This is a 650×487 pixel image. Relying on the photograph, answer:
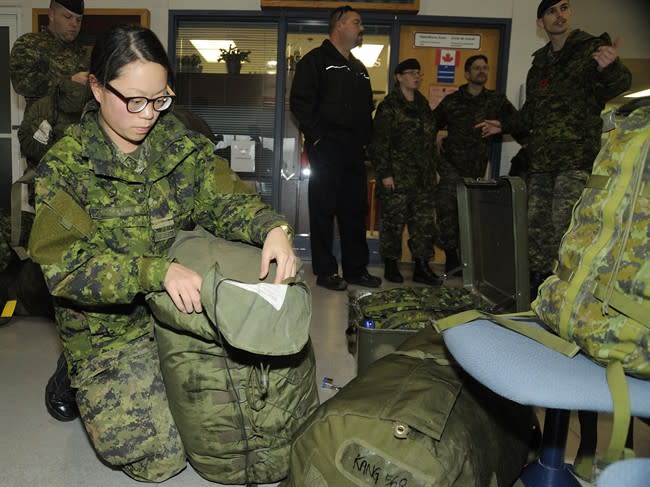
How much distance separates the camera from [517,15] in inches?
171

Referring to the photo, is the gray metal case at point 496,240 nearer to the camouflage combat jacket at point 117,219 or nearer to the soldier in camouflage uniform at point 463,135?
the camouflage combat jacket at point 117,219

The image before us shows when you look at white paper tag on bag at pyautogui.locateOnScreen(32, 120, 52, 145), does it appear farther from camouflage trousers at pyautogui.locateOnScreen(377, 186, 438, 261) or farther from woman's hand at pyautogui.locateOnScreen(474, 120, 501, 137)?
woman's hand at pyautogui.locateOnScreen(474, 120, 501, 137)

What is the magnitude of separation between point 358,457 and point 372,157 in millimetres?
3065

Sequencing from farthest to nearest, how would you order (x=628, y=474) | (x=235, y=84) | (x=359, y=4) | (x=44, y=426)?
(x=235, y=84)
(x=359, y=4)
(x=44, y=426)
(x=628, y=474)

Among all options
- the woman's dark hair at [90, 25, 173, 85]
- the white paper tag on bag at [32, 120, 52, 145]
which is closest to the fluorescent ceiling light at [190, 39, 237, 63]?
the white paper tag on bag at [32, 120, 52, 145]

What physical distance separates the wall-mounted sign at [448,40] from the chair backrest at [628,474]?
4.37 meters

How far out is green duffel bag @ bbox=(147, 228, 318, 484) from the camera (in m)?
1.23

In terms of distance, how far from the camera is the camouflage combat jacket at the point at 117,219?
1.26 m

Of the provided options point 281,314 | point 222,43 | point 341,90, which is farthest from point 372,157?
point 281,314

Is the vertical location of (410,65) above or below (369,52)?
below

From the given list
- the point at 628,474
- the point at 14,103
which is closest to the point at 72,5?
the point at 14,103

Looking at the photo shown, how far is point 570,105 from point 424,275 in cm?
151

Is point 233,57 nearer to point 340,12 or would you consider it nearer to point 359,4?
point 359,4

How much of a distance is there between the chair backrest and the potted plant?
4569mm
